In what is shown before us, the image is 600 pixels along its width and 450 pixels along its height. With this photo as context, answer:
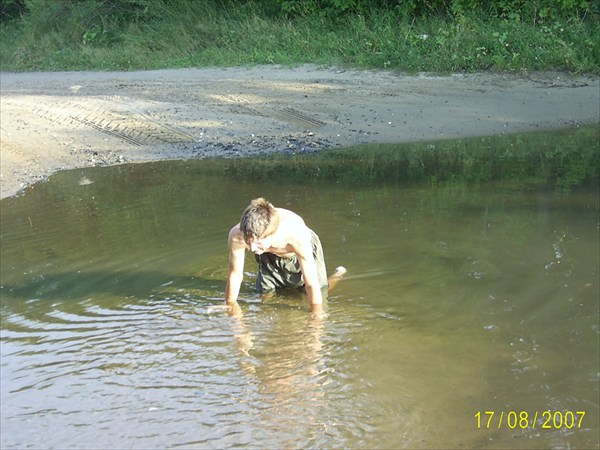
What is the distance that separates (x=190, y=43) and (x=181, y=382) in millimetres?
13725

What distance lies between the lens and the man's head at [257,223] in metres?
5.64

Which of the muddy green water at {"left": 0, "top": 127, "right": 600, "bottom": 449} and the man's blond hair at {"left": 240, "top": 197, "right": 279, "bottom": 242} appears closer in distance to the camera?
the muddy green water at {"left": 0, "top": 127, "right": 600, "bottom": 449}

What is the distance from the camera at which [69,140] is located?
13.0 meters

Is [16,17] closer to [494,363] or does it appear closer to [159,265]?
[159,265]

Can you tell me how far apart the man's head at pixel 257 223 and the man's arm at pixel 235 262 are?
0.46m
